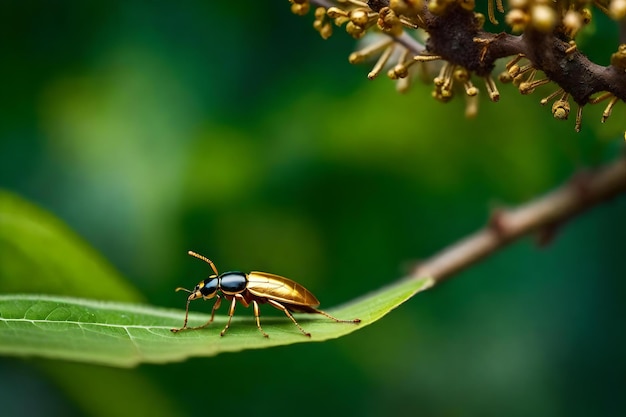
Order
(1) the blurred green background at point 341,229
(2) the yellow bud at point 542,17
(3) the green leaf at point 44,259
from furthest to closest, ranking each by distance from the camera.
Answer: (1) the blurred green background at point 341,229 → (3) the green leaf at point 44,259 → (2) the yellow bud at point 542,17

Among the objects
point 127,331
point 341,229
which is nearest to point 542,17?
point 127,331

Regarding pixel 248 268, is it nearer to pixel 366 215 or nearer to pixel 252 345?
pixel 366 215

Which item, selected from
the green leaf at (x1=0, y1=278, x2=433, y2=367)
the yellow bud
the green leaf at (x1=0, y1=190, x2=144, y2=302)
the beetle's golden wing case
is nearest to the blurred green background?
the green leaf at (x1=0, y1=190, x2=144, y2=302)

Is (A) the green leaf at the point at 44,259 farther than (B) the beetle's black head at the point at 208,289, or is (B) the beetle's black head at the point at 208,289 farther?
(A) the green leaf at the point at 44,259

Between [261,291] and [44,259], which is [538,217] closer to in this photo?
[261,291]

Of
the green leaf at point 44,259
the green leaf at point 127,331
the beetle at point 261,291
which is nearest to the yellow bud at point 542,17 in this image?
the green leaf at point 127,331

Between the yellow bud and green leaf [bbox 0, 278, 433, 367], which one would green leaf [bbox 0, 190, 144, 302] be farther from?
the yellow bud

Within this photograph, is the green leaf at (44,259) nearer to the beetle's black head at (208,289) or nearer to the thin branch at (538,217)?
the beetle's black head at (208,289)
